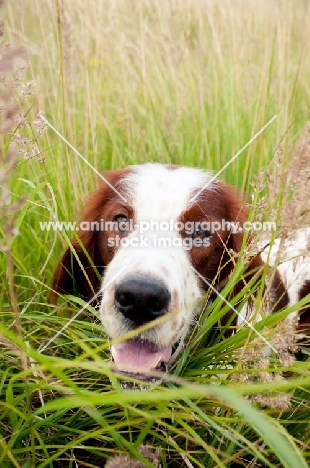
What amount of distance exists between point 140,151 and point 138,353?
2103mm

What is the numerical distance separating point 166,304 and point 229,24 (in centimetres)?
315

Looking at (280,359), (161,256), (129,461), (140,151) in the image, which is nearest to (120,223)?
(161,256)

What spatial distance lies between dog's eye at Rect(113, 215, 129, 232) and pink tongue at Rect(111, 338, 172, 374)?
2.03ft

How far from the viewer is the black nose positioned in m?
1.85

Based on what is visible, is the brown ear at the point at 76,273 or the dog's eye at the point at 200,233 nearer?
the dog's eye at the point at 200,233

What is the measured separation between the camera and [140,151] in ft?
12.7

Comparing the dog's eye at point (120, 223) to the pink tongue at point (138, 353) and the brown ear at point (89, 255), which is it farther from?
the pink tongue at point (138, 353)

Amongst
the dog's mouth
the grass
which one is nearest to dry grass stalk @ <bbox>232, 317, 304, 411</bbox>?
the grass

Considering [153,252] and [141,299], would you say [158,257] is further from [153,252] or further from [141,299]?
[141,299]

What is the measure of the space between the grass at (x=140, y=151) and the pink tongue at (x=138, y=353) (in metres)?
0.10

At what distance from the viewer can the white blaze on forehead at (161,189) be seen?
2.40m

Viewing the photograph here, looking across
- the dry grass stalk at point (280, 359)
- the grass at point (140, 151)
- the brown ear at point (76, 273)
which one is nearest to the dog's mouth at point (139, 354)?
the grass at point (140, 151)

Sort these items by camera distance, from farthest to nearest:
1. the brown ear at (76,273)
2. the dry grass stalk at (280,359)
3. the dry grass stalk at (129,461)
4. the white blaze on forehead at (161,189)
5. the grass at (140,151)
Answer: the brown ear at (76,273), the white blaze on forehead at (161,189), the grass at (140,151), the dry grass stalk at (280,359), the dry grass stalk at (129,461)

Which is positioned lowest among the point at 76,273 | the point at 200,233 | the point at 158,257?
the point at 76,273
